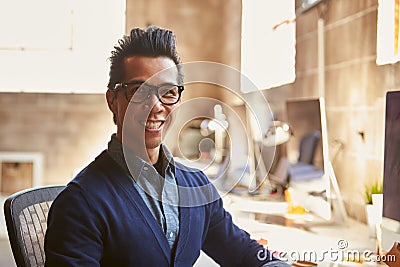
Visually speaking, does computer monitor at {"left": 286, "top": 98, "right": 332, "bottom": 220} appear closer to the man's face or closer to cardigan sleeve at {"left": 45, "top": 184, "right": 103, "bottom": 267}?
the man's face

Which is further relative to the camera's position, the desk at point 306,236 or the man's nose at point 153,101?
the desk at point 306,236

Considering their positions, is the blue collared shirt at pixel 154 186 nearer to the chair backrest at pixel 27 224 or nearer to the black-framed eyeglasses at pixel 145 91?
the black-framed eyeglasses at pixel 145 91

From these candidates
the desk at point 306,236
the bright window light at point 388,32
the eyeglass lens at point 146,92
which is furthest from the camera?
the bright window light at point 388,32

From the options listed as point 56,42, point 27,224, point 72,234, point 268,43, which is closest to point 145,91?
point 72,234

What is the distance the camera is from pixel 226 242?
144 cm

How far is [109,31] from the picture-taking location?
10.3 ft

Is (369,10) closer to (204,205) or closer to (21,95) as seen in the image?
(204,205)

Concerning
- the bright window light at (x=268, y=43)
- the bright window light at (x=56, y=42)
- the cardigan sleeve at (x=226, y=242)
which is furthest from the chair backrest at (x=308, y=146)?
the bright window light at (x=56, y=42)

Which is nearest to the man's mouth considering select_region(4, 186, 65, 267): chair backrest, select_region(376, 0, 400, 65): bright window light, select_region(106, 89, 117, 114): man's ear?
select_region(106, 89, 117, 114): man's ear

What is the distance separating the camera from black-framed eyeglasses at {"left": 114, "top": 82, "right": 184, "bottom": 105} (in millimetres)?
1283

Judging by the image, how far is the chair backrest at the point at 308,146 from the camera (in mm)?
2425

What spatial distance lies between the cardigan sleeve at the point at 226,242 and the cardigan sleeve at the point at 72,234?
12.9 inches

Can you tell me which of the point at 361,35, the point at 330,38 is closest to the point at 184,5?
the point at 330,38

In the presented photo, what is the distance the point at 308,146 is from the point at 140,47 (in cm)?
136
